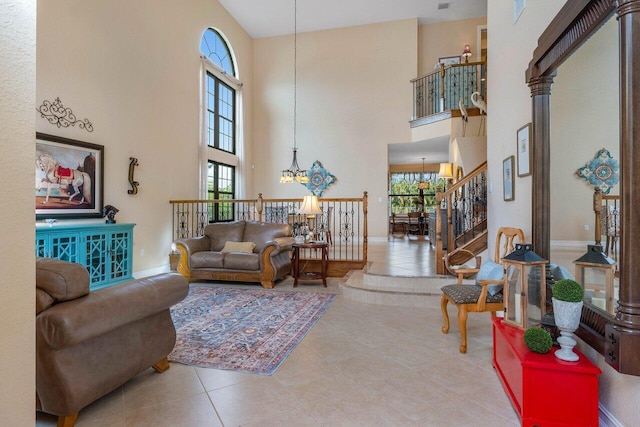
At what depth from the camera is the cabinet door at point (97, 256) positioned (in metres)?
4.46

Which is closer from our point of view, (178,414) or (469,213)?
(178,414)

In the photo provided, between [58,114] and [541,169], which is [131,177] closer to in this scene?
[58,114]

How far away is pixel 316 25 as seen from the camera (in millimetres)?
9133

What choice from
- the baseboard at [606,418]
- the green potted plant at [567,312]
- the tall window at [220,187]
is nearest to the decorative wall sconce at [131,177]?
the tall window at [220,187]

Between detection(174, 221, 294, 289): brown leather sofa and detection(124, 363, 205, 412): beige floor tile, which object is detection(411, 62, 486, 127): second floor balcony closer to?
detection(174, 221, 294, 289): brown leather sofa

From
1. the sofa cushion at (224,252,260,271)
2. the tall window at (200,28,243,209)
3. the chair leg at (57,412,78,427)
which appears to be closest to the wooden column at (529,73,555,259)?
the chair leg at (57,412,78,427)

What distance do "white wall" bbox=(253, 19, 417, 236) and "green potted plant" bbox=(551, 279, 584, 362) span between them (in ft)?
23.2

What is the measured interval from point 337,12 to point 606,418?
361 inches

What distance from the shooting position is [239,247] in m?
5.55

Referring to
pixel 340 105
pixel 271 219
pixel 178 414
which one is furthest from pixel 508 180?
pixel 340 105

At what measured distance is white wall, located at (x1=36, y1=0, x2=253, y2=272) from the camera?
177 inches

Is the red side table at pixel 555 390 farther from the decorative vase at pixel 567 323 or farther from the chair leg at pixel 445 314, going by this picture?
the chair leg at pixel 445 314

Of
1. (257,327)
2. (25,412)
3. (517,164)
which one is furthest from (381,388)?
(517,164)

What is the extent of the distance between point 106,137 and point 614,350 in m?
6.06
